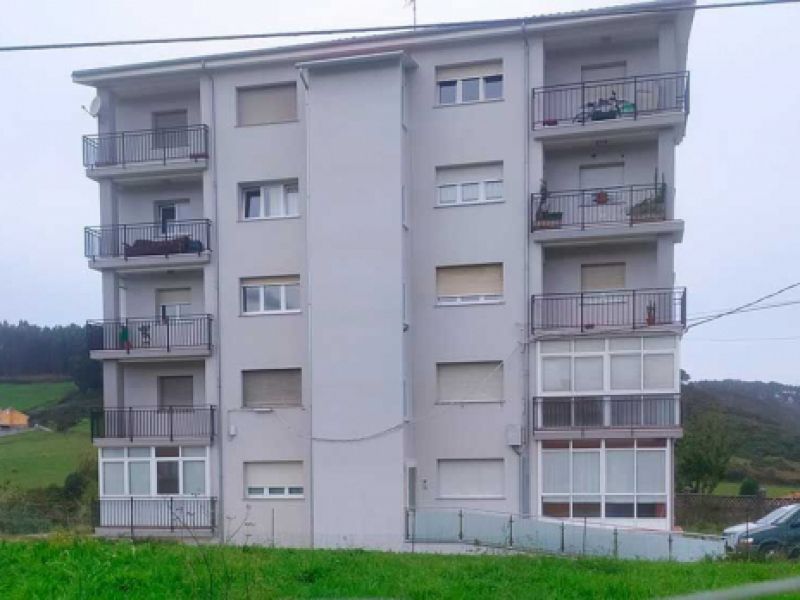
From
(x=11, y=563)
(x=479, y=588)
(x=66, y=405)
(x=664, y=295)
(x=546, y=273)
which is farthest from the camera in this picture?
(x=66, y=405)

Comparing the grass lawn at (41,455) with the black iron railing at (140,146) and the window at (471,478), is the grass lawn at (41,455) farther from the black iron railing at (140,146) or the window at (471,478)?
the window at (471,478)

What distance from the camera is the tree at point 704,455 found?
31.5 m

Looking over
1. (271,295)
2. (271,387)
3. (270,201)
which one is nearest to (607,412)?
(271,387)

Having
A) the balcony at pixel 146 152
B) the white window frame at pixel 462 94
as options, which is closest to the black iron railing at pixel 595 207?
the white window frame at pixel 462 94

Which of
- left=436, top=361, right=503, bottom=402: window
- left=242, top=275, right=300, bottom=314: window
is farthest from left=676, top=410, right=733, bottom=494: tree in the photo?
left=242, top=275, right=300, bottom=314: window

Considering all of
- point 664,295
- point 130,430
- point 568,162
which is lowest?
point 130,430

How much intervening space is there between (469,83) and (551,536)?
11.3 m

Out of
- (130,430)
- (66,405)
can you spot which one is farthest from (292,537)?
(66,405)

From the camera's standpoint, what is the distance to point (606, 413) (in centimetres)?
1930

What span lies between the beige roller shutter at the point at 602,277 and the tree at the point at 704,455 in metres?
13.2

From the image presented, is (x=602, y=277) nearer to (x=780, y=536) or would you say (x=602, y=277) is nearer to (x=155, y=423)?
(x=780, y=536)

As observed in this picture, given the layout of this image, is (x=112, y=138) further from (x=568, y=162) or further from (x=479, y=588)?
(x=479, y=588)

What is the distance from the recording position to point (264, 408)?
70.1ft

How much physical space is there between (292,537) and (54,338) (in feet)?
125
